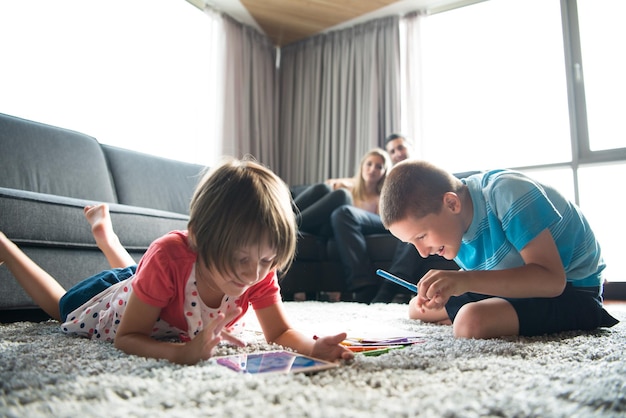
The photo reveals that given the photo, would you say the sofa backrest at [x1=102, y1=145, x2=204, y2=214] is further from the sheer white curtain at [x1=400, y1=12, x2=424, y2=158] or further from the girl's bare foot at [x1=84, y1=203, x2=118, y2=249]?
the sheer white curtain at [x1=400, y1=12, x2=424, y2=158]

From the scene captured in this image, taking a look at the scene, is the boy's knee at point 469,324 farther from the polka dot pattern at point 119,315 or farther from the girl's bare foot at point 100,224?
the girl's bare foot at point 100,224

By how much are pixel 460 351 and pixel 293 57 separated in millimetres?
3748

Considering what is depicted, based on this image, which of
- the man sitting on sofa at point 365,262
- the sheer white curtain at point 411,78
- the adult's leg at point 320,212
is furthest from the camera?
the sheer white curtain at point 411,78

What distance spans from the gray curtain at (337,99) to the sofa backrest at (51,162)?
201cm

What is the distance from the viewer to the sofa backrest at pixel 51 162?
191cm

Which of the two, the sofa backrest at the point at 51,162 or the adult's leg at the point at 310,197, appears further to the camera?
the adult's leg at the point at 310,197

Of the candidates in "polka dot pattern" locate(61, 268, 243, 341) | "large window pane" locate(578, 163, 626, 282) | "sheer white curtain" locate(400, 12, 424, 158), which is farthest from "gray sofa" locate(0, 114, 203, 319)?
"large window pane" locate(578, 163, 626, 282)

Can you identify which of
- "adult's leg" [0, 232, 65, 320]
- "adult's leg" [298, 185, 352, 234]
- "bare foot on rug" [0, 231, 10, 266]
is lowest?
"adult's leg" [0, 232, 65, 320]

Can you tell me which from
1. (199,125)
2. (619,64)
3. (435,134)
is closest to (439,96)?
(435,134)

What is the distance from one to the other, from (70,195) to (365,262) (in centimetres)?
137

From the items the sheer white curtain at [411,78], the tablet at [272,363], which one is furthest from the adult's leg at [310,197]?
the tablet at [272,363]

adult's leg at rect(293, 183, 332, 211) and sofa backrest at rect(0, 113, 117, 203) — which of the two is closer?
sofa backrest at rect(0, 113, 117, 203)

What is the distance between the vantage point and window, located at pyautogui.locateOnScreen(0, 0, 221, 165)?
259 centimetres

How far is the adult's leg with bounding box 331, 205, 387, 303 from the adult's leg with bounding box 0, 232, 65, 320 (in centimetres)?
135
